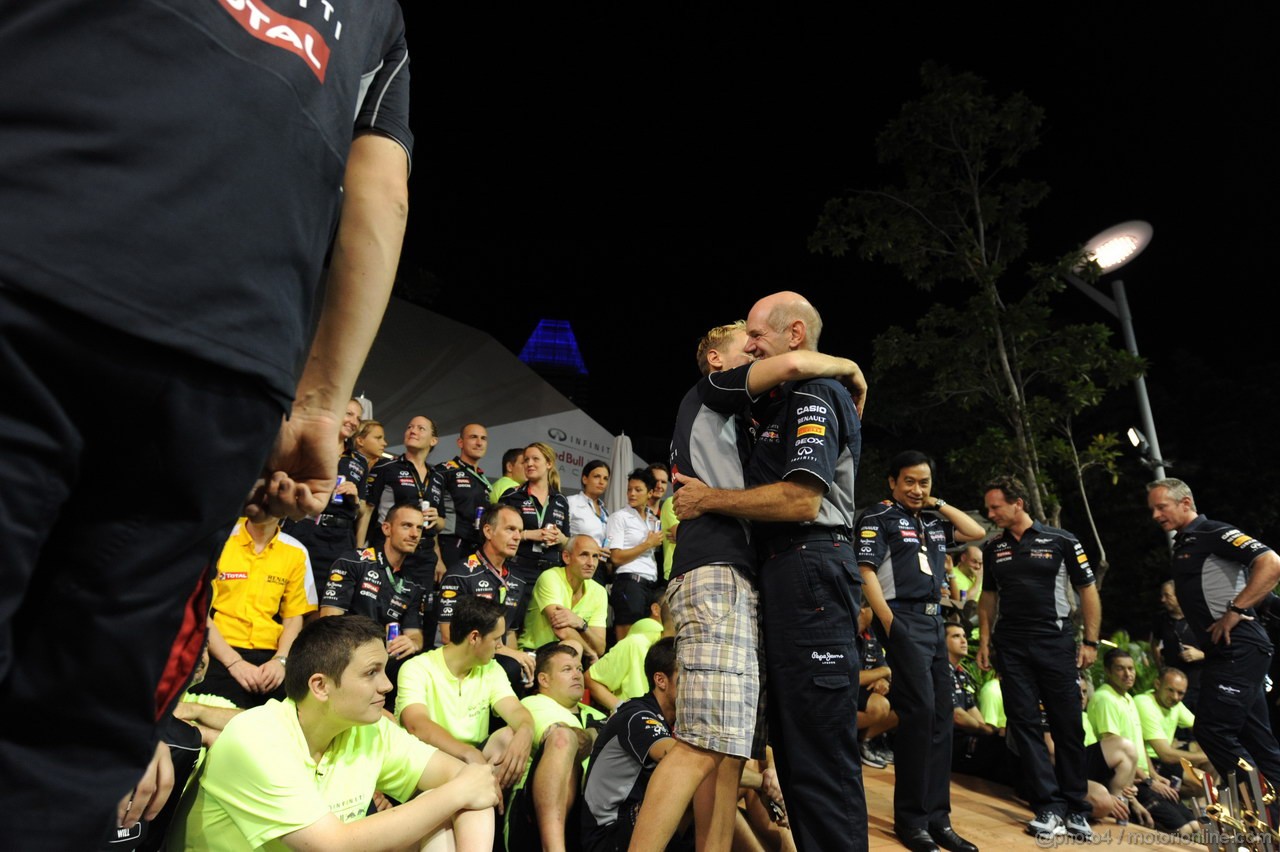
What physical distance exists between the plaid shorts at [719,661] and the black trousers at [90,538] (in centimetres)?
210

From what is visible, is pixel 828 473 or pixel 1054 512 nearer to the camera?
pixel 828 473

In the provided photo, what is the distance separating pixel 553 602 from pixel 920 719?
108 inches

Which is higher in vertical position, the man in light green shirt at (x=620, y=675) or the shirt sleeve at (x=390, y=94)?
the shirt sleeve at (x=390, y=94)

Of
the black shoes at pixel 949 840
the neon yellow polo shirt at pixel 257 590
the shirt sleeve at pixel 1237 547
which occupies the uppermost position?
the shirt sleeve at pixel 1237 547

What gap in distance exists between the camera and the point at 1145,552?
22266 millimetres

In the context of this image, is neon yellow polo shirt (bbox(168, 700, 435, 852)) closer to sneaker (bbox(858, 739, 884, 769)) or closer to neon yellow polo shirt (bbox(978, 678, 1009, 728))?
sneaker (bbox(858, 739, 884, 769))

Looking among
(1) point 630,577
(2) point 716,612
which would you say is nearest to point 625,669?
(1) point 630,577

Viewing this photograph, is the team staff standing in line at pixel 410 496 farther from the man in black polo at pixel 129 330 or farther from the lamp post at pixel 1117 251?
the lamp post at pixel 1117 251

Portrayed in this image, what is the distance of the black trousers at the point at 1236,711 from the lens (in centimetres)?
589

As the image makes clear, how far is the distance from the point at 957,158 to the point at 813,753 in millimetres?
9054

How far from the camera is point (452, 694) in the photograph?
4.58m

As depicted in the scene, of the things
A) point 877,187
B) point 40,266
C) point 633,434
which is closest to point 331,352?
point 40,266

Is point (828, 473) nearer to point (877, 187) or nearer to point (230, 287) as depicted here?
point (230, 287)

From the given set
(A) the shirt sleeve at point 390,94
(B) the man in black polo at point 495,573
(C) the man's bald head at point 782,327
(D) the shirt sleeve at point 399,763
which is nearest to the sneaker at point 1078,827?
(B) the man in black polo at point 495,573
